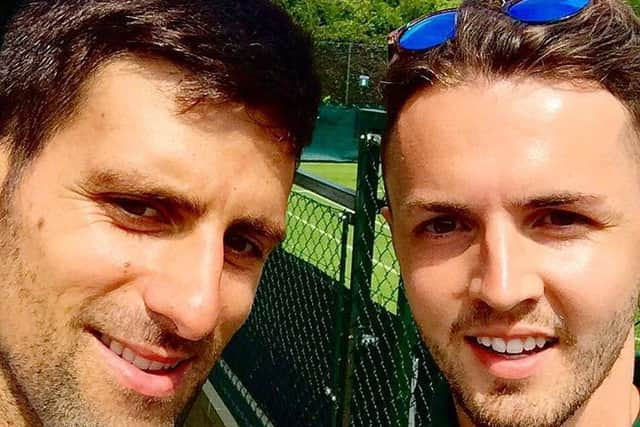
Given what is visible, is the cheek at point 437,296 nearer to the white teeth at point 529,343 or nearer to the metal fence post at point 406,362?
the white teeth at point 529,343

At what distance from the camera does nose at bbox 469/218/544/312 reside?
6.27 feet

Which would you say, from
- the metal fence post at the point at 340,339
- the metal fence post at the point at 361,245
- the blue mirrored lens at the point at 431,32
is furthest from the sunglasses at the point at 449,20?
the metal fence post at the point at 340,339

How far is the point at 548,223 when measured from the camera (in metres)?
2.00

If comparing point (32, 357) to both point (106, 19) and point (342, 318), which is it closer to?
point (106, 19)

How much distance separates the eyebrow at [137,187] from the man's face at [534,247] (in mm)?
607

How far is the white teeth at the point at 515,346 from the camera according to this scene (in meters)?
1.99

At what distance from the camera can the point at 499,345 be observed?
201 centimetres

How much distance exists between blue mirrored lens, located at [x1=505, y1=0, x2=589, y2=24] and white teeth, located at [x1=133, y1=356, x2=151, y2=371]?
1310mm

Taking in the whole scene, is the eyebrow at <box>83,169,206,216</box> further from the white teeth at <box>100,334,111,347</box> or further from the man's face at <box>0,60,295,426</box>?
Answer: the white teeth at <box>100,334,111,347</box>

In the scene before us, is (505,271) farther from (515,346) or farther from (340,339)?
A: (340,339)

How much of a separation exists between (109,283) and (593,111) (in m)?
1.27

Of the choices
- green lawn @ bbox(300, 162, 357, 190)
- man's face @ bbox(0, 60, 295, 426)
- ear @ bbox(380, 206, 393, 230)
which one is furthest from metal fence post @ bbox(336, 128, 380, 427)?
green lawn @ bbox(300, 162, 357, 190)

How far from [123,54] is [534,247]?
1.14 m

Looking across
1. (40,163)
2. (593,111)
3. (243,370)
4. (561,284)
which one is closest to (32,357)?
(40,163)
